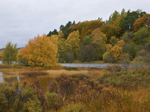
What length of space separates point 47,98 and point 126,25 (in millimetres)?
69209

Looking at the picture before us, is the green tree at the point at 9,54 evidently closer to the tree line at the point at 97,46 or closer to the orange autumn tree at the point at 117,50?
the tree line at the point at 97,46

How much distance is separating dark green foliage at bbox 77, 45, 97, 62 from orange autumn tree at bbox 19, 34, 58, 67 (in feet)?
86.2

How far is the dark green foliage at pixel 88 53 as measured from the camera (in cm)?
5669

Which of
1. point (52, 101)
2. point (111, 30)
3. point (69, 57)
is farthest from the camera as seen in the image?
point (111, 30)

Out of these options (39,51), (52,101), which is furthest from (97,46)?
(52,101)

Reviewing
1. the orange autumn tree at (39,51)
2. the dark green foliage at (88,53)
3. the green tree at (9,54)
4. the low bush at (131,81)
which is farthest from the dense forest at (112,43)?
the low bush at (131,81)

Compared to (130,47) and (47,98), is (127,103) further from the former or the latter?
(130,47)

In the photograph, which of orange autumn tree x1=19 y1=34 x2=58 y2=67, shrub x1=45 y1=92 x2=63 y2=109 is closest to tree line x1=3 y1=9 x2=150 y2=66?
orange autumn tree x1=19 y1=34 x2=58 y2=67

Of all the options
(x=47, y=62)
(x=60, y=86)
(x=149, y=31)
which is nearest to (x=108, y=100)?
(x=60, y=86)

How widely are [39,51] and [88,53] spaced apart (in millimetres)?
30258

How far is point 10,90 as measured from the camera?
4.27m

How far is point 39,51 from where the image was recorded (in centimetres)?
3070

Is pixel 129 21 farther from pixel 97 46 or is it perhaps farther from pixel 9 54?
pixel 9 54

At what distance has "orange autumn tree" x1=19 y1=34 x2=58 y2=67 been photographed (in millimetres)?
30750
